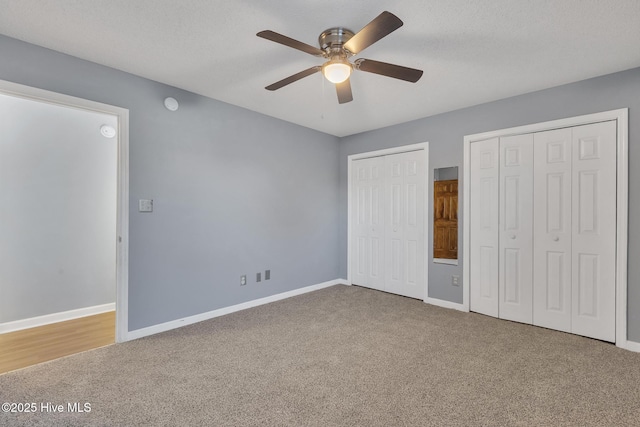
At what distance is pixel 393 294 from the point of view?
440 centimetres

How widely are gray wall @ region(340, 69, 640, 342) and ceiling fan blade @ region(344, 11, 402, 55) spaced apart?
7.68ft

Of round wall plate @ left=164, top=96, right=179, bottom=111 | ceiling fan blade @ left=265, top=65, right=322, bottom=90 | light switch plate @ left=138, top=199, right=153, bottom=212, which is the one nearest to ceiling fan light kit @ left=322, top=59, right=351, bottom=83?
ceiling fan blade @ left=265, top=65, right=322, bottom=90

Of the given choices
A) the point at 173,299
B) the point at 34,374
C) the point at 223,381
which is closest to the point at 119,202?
the point at 173,299

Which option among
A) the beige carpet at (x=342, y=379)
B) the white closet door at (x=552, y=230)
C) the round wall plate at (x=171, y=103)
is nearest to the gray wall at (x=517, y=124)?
the white closet door at (x=552, y=230)

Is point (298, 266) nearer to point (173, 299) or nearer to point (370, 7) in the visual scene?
point (173, 299)

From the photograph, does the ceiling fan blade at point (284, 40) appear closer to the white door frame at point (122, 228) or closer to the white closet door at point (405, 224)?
the white door frame at point (122, 228)

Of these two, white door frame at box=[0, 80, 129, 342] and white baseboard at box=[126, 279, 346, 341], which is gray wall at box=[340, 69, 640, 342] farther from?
white door frame at box=[0, 80, 129, 342]

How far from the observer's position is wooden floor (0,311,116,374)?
8.23 ft

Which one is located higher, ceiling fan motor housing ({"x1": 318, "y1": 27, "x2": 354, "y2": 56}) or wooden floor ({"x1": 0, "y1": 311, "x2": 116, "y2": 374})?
ceiling fan motor housing ({"x1": 318, "y1": 27, "x2": 354, "y2": 56})

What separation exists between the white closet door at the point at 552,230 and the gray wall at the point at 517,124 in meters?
Answer: 0.29

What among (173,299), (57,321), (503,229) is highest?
(503,229)

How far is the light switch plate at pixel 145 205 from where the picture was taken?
2.89 metres

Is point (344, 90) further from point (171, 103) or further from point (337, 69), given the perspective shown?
point (171, 103)

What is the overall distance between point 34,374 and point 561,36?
4579 millimetres
